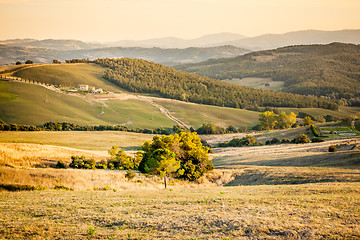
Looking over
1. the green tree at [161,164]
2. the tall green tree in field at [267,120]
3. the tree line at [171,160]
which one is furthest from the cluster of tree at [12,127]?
the tall green tree in field at [267,120]

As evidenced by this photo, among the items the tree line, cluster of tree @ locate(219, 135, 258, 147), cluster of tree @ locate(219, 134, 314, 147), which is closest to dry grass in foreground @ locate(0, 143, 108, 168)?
Result: the tree line

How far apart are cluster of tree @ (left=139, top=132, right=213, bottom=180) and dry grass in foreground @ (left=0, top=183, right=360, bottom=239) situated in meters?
13.7

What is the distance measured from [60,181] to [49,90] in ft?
389

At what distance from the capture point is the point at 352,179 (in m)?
29.5

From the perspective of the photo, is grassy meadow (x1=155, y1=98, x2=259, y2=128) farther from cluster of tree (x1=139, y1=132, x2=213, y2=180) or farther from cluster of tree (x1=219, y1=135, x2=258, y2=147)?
cluster of tree (x1=139, y1=132, x2=213, y2=180)

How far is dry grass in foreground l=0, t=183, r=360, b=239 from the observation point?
14562 millimetres

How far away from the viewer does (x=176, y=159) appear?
42.0 metres

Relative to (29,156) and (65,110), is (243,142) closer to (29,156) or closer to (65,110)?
(29,156)

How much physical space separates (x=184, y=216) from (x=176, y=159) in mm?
24371

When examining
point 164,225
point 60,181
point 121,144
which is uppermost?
point 164,225

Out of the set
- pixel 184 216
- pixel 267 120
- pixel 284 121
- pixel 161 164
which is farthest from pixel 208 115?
pixel 184 216

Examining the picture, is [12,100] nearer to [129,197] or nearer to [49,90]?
[49,90]

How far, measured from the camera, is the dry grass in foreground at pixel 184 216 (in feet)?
47.8

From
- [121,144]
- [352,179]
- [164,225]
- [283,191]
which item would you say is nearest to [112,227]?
[164,225]
